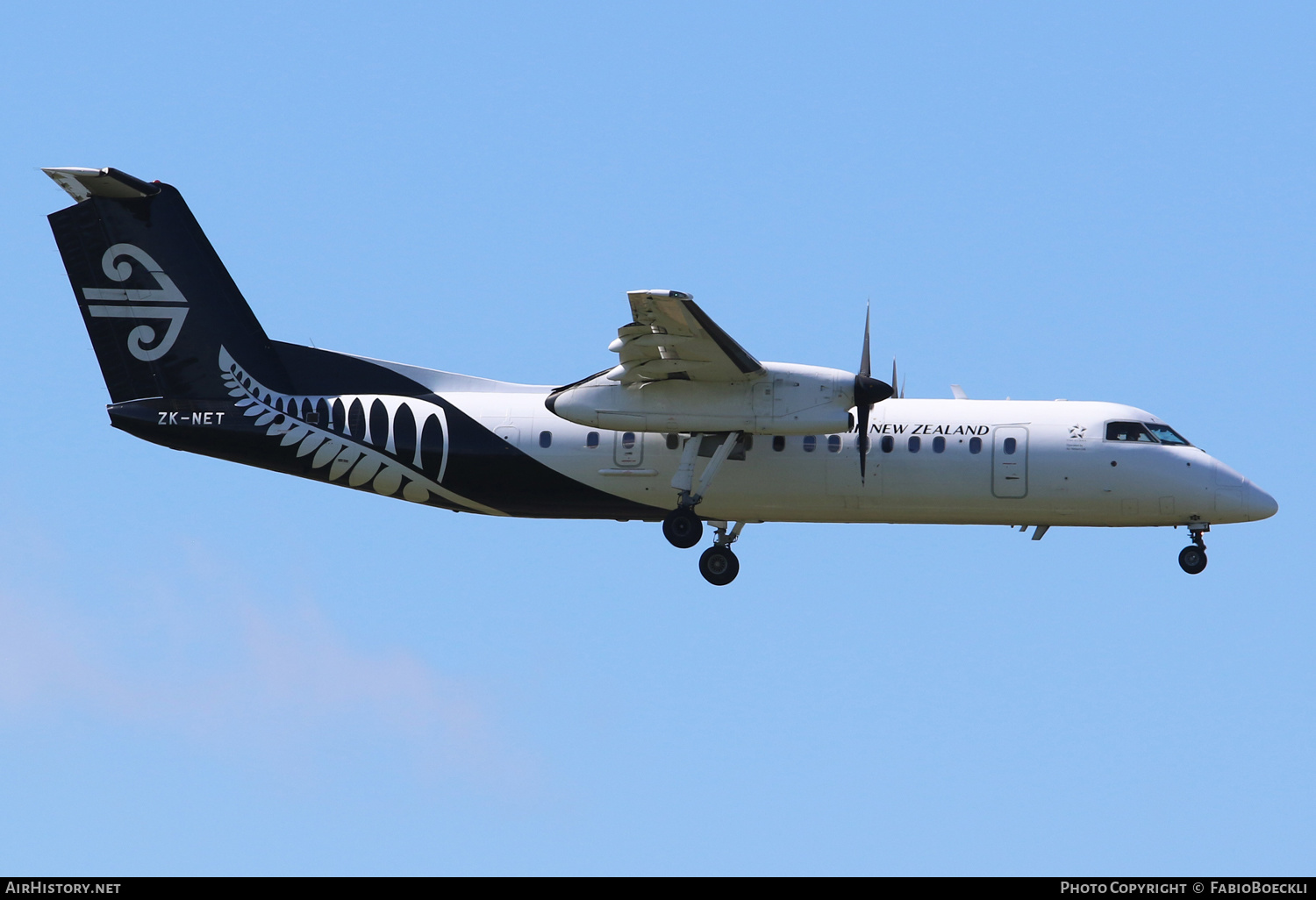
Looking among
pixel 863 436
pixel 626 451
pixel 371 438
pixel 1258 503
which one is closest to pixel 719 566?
pixel 626 451

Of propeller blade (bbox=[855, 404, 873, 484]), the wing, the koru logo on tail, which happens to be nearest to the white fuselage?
propeller blade (bbox=[855, 404, 873, 484])

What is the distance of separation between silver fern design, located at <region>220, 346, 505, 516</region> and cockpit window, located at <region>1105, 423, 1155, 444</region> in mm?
10228

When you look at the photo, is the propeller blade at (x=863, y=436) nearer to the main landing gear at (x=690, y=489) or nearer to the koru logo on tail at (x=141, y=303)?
the main landing gear at (x=690, y=489)

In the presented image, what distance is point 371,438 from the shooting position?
25.2 metres

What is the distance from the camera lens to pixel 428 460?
2512 centimetres

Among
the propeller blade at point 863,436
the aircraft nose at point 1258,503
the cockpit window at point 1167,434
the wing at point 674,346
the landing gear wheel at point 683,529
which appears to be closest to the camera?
the wing at point 674,346

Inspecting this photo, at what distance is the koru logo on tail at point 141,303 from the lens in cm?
2597

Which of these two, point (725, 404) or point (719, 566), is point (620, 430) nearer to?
point (725, 404)

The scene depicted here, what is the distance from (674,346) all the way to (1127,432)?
304 inches

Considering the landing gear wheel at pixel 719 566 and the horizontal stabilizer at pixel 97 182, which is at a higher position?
the horizontal stabilizer at pixel 97 182

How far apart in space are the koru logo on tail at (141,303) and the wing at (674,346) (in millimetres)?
8152

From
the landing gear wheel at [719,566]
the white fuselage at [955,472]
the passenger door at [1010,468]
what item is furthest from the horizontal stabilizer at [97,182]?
the passenger door at [1010,468]
